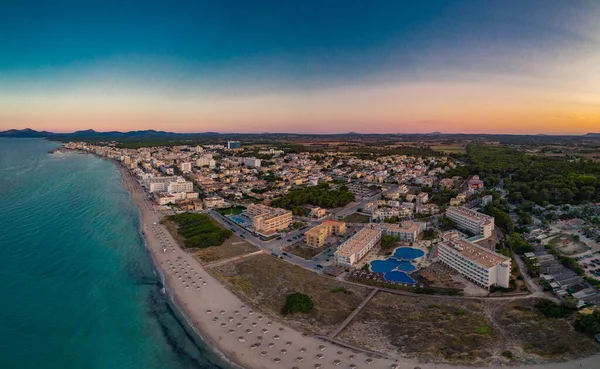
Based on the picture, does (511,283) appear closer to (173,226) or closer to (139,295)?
(139,295)

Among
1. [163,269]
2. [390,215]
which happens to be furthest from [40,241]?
[390,215]

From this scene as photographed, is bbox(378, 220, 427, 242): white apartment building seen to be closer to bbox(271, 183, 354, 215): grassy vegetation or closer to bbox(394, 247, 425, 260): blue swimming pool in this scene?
bbox(394, 247, 425, 260): blue swimming pool

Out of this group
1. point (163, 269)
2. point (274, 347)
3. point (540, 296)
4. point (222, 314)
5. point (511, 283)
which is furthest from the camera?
point (163, 269)

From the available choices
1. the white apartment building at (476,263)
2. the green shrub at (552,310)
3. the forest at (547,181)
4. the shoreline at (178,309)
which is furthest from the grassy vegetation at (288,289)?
the forest at (547,181)

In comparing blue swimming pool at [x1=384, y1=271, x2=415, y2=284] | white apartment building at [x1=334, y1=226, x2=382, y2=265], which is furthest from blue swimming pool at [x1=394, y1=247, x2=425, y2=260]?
blue swimming pool at [x1=384, y1=271, x2=415, y2=284]

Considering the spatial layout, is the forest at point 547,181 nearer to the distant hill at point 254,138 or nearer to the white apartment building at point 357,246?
the white apartment building at point 357,246

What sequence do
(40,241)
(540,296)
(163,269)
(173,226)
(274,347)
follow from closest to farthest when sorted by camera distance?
1. (274,347)
2. (540,296)
3. (163,269)
4. (40,241)
5. (173,226)

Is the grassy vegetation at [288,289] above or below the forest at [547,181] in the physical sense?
below
